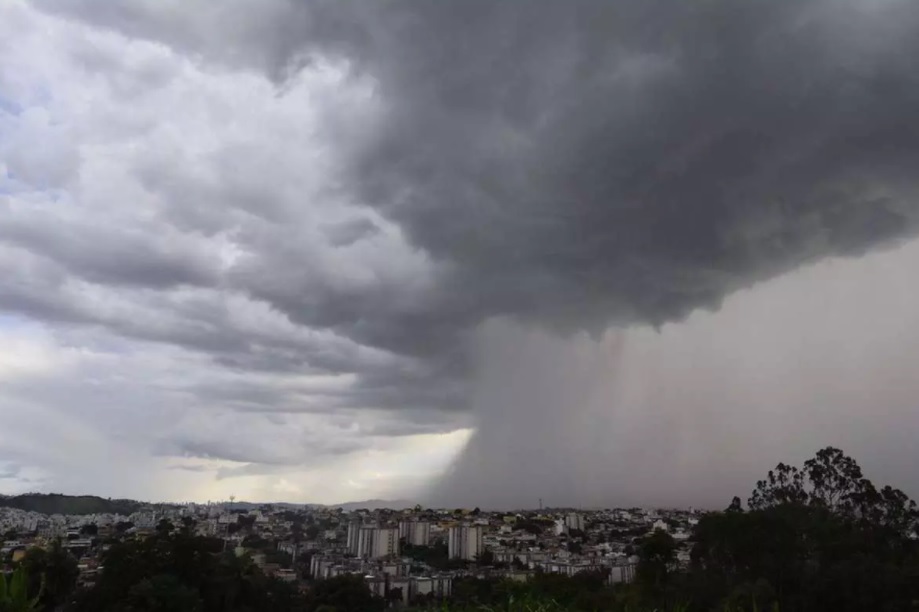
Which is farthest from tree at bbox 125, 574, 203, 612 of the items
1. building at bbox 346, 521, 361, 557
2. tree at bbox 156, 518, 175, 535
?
building at bbox 346, 521, 361, 557

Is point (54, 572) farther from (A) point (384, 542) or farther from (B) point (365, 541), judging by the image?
(A) point (384, 542)

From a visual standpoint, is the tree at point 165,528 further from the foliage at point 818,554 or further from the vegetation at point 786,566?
the foliage at point 818,554

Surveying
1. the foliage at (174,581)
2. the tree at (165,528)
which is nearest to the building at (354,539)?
the foliage at (174,581)

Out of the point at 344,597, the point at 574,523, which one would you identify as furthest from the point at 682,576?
the point at 574,523

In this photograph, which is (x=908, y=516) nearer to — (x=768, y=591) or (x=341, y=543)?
(x=768, y=591)

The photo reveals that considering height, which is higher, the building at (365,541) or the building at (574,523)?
the building at (574,523)

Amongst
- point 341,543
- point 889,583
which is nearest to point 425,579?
point 889,583
